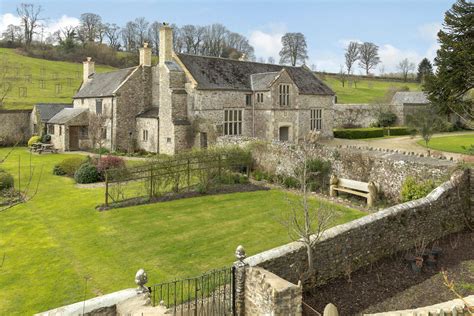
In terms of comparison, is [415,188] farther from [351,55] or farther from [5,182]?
[351,55]

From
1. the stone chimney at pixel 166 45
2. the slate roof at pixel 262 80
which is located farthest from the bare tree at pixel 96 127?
the slate roof at pixel 262 80

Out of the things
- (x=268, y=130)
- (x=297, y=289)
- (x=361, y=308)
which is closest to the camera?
(x=297, y=289)

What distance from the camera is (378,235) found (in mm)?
11992

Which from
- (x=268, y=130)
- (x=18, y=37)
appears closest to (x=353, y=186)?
(x=268, y=130)

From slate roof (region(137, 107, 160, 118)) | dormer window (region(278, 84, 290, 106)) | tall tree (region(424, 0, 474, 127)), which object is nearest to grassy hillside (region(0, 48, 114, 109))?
slate roof (region(137, 107, 160, 118))

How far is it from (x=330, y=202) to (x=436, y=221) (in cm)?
555

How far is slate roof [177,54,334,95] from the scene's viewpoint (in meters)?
32.4

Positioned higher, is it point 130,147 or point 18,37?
point 18,37

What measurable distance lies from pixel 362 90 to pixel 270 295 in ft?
290

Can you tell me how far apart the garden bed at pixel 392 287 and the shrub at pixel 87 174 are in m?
17.3

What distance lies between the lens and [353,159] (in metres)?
20.0

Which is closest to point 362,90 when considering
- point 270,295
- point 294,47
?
point 294,47

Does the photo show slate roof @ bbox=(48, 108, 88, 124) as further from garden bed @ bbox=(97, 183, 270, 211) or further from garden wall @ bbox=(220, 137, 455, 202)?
garden bed @ bbox=(97, 183, 270, 211)

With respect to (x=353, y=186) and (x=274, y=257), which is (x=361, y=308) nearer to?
(x=274, y=257)
